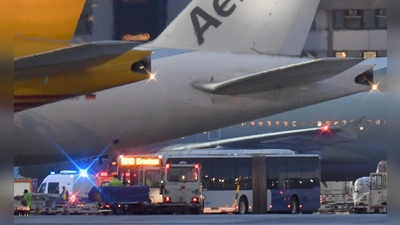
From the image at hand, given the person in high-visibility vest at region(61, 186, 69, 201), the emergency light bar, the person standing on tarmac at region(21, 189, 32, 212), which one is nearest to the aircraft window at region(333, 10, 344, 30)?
the emergency light bar

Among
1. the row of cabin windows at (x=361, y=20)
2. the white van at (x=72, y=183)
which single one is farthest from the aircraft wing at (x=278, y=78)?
the row of cabin windows at (x=361, y=20)

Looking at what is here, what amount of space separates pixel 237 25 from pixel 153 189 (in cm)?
1102

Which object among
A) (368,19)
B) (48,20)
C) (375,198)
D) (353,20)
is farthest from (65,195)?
(368,19)

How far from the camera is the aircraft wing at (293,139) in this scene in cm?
3194

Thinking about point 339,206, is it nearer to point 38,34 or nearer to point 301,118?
point 301,118

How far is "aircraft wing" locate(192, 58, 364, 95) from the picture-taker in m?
15.2

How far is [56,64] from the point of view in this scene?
11.5 metres

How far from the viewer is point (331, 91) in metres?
16.2

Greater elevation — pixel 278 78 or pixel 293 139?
pixel 278 78

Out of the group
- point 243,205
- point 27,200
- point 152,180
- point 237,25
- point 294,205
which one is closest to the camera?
point 237,25

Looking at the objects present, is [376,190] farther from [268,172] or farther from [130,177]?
[130,177]

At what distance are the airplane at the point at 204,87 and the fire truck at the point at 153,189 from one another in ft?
25.4

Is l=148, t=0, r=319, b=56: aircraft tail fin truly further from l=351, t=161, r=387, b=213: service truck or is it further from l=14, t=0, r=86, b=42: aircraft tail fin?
l=351, t=161, r=387, b=213: service truck

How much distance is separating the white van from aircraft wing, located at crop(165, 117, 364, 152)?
151 inches
